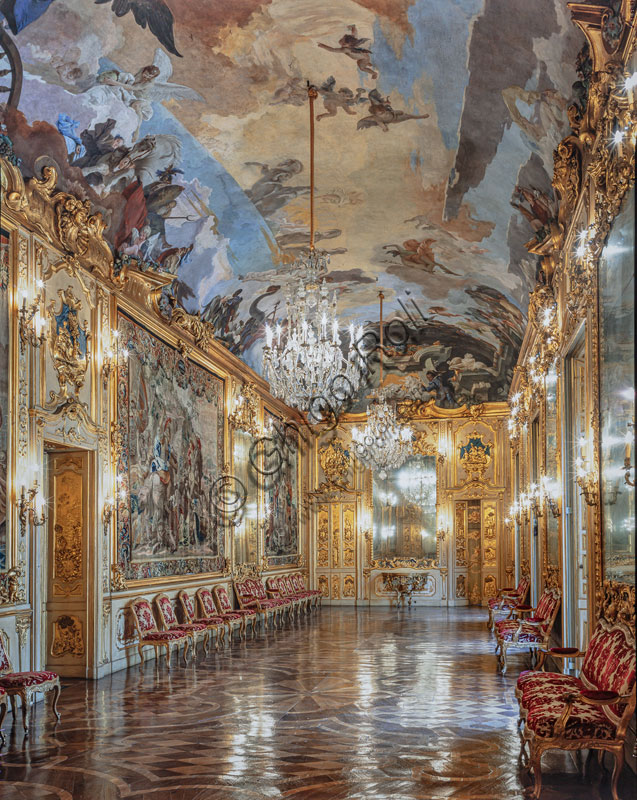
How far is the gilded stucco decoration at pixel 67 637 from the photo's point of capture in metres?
11.7

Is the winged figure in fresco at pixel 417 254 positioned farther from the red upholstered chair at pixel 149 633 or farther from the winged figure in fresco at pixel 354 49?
the red upholstered chair at pixel 149 633

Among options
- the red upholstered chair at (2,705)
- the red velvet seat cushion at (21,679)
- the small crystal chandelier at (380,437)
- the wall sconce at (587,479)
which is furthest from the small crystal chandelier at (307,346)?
the small crystal chandelier at (380,437)

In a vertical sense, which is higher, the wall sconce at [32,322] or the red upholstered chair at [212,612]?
the wall sconce at [32,322]

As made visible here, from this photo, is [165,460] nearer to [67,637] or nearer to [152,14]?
[67,637]

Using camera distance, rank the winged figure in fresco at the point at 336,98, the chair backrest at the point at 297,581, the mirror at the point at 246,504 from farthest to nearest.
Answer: the chair backrest at the point at 297,581 → the mirror at the point at 246,504 → the winged figure in fresco at the point at 336,98

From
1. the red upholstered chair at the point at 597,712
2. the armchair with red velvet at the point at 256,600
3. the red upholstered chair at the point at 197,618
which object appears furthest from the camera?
the armchair with red velvet at the point at 256,600

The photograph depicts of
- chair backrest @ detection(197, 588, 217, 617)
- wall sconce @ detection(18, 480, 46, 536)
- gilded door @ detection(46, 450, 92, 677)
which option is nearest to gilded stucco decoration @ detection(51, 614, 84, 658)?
gilded door @ detection(46, 450, 92, 677)

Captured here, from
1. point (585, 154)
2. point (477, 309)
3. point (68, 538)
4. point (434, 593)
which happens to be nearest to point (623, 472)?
point (585, 154)

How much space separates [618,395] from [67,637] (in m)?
8.41

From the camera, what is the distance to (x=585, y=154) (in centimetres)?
902

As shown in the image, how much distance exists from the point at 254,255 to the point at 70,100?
657 cm

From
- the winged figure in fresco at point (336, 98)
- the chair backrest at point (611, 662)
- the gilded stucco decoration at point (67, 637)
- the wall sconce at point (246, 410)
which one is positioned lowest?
the gilded stucco decoration at point (67, 637)

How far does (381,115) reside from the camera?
11.6 meters

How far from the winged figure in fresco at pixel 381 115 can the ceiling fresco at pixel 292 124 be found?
0.09ft
